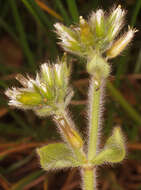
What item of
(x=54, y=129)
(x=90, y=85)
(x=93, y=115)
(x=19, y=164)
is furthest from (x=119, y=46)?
(x=19, y=164)

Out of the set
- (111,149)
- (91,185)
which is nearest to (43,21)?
(111,149)

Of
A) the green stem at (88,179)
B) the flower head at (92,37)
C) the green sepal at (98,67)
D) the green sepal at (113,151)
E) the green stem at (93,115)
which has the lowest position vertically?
the green stem at (88,179)

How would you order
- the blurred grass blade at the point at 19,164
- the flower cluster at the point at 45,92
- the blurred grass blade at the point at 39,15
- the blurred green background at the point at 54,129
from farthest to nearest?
the blurred grass blade at the point at 19,164 → the blurred green background at the point at 54,129 → the blurred grass blade at the point at 39,15 → the flower cluster at the point at 45,92

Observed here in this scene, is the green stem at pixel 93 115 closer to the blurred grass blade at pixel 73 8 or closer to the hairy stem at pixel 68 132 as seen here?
the hairy stem at pixel 68 132

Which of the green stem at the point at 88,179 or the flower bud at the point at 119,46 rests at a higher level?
the flower bud at the point at 119,46

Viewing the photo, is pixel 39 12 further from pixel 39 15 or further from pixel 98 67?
pixel 98 67

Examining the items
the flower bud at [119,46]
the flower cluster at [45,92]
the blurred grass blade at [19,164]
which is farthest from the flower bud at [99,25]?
the blurred grass blade at [19,164]

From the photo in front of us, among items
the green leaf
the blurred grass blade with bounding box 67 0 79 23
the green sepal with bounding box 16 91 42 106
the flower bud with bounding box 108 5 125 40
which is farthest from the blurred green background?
the green sepal with bounding box 16 91 42 106

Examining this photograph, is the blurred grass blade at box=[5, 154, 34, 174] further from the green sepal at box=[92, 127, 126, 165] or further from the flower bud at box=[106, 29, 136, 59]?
A: the flower bud at box=[106, 29, 136, 59]
